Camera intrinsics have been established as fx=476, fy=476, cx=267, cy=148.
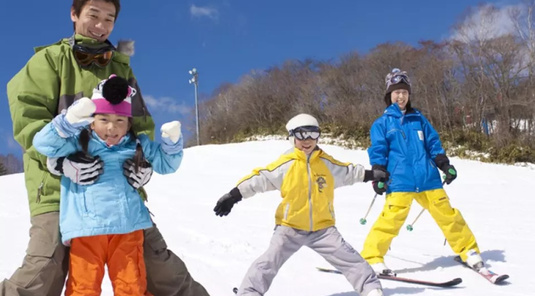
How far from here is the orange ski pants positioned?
2.31 metres

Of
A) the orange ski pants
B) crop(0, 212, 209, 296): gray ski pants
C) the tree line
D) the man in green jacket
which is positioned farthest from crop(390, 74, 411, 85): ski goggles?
the tree line

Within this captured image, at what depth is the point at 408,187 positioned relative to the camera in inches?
166

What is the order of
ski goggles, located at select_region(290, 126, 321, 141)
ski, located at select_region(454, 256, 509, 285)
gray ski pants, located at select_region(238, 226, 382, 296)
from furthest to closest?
ski, located at select_region(454, 256, 509, 285) < ski goggles, located at select_region(290, 126, 321, 141) < gray ski pants, located at select_region(238, 226, 382, 296)

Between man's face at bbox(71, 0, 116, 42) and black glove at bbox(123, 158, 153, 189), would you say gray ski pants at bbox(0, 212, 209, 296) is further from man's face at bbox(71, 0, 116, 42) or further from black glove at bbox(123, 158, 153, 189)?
man's face at bbox(71, 0, 116, 42)

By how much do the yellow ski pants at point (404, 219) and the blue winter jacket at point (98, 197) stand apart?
2.36 m

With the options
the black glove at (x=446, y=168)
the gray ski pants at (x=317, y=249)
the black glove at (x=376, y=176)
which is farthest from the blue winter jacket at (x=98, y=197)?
the black glove at (x=446, y=168)

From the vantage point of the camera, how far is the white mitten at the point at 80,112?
215cm

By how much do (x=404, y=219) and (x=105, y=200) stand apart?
2.79m

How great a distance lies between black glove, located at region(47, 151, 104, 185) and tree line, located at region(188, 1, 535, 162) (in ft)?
47.1

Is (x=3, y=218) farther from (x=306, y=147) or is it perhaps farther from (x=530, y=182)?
(x=530, y=182)

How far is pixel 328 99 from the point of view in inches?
862

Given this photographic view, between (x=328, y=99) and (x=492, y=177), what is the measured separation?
37.7 ft

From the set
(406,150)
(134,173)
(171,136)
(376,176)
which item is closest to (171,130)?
(171,136)

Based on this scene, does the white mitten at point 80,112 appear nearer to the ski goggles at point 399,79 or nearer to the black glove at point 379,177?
the black glove at point 379,177
